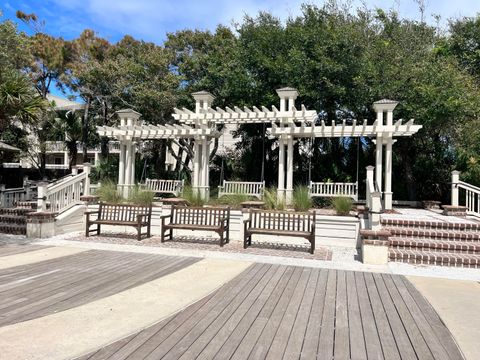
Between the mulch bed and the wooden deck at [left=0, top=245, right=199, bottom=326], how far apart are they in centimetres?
116

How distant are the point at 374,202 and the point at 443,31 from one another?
48.3 ft

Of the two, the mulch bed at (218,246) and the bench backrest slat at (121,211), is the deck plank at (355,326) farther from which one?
the bench backrest slat at (121,211)

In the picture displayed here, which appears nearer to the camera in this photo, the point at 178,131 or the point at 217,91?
the point at 178,131

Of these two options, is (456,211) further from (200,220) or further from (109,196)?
(109,196)

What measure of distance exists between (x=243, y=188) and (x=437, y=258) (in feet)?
22.9

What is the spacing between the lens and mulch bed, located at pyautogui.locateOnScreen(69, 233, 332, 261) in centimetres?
712

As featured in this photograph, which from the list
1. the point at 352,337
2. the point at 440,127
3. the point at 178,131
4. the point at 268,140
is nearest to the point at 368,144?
the point at 440,127

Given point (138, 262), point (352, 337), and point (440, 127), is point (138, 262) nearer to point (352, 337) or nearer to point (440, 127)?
point (352, 337)

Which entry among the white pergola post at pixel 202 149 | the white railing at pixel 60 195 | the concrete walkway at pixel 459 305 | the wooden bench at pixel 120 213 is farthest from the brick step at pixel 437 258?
the white railing at pixel 60 195

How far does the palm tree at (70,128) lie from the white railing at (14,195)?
870cm

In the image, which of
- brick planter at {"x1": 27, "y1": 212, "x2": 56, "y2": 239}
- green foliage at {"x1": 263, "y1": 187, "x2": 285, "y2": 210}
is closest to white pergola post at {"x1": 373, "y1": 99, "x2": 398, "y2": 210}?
green foliage at {"x1": 263, "y1": 187, "x2": 285, "y2": 210}

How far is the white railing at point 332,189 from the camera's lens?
11.2m

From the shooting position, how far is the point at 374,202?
22.3 feet

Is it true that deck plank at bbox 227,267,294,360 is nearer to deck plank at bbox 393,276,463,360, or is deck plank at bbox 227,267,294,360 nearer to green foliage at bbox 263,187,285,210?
deck plank at bbox 393,276,463,360
